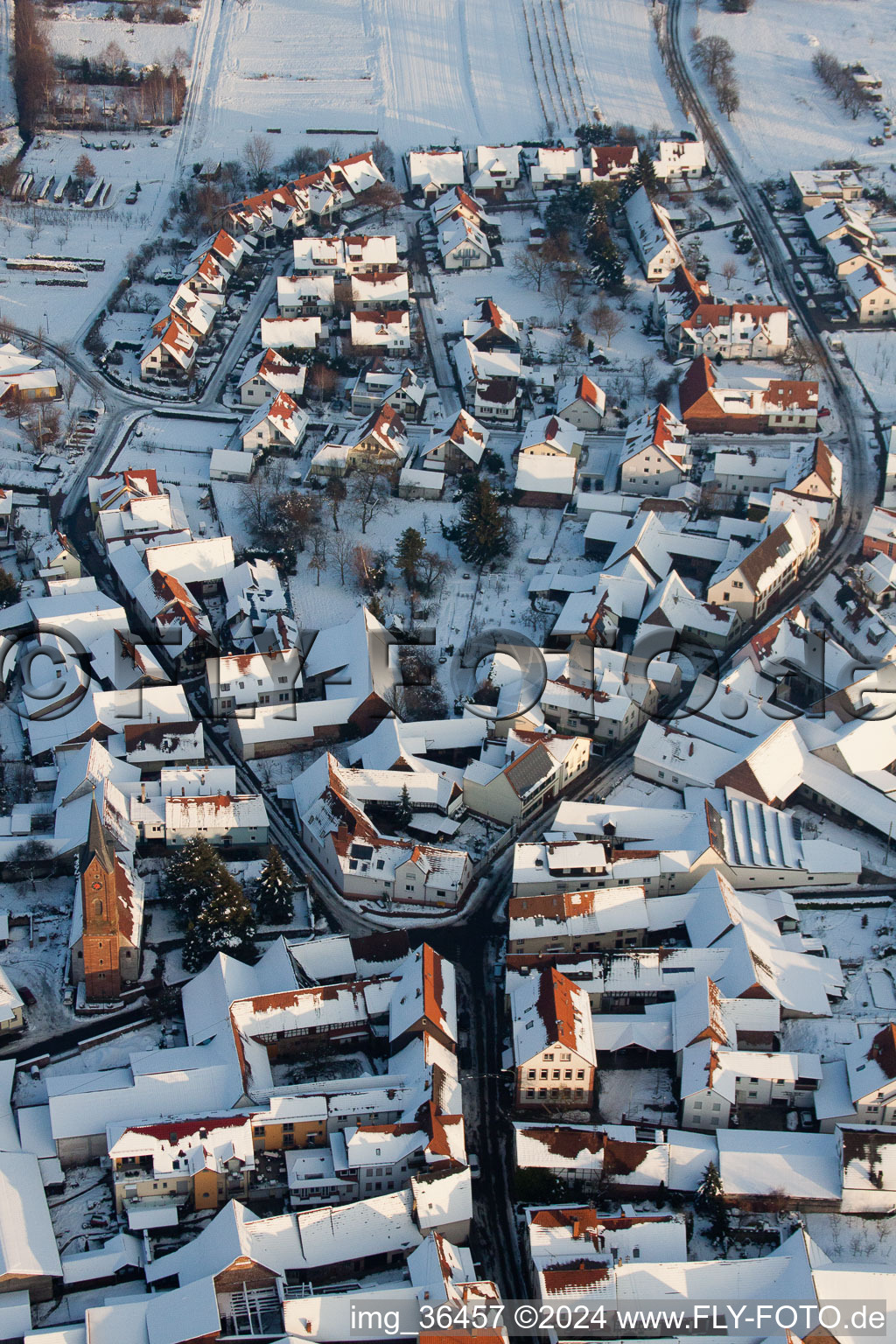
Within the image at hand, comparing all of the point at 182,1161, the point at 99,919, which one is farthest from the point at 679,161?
the point at 182,1161

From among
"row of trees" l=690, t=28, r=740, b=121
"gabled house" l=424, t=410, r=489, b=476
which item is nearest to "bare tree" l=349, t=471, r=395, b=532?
"gabled house" l=424, t=410, r=489, b=476

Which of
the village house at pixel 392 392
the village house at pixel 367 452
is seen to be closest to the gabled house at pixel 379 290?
the village house at pixel 392 392

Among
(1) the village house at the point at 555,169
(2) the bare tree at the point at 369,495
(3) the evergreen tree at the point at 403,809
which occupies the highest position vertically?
(1) the village house at the point at 555,169

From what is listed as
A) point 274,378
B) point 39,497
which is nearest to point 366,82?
point 274,378

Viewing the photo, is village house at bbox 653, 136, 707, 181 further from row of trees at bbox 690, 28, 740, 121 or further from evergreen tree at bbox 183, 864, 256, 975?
evergreen tree at bbox 183, 864, 256, 975

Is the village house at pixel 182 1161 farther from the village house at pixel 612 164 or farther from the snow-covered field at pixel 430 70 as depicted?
the snow-covered field at pixel 430 70

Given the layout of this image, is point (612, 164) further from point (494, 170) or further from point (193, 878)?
point (193, 878)
